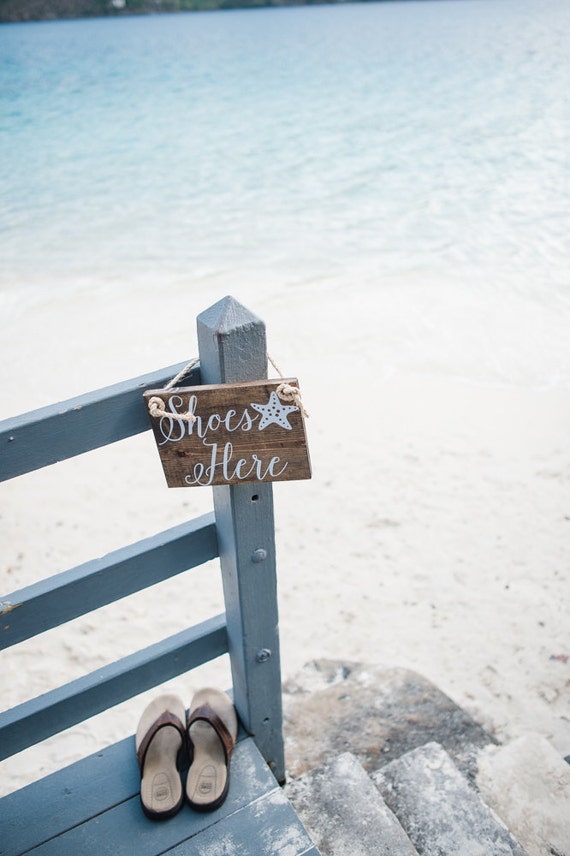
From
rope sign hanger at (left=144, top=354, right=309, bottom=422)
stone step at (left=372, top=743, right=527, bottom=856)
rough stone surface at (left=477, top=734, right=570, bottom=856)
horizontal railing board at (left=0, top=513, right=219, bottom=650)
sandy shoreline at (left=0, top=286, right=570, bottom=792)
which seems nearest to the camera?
rope sign hanger at (left=144, top=354, right=309, bottom=422)

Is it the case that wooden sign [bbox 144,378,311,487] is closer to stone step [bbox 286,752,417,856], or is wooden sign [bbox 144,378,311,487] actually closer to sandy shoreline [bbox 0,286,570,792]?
stone step [bbox 286,752,417,856]

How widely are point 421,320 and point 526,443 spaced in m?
2.89

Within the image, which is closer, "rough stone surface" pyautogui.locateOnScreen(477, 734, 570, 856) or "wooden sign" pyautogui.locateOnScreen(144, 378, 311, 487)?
Answer: "wooden sign" pyautogui.locateOnScreen(144, 378, 311, 487)

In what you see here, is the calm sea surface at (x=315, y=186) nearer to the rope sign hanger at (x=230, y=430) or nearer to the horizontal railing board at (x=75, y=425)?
the rope sign hanger at (x=230, y=430)

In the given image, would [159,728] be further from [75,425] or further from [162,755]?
[75,425]

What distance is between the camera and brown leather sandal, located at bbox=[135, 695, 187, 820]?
1.67 m

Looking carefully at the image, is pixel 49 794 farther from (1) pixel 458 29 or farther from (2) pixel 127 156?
(1) pixel 458 29

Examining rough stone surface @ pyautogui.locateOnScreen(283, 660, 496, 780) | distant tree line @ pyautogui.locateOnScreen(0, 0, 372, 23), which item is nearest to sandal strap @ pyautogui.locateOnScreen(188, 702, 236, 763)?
rough stone surface @ pyautogui.locateOnScreen(283, 660, 496, 780)

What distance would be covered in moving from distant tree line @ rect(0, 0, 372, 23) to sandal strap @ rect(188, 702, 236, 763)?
4157 inches

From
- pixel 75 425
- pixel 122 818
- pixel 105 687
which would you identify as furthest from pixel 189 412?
pixel 122 818

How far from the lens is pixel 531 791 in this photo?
2043 millimetres

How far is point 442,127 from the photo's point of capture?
18.4 meters

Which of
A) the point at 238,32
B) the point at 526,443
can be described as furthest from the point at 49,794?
the point at 238,32

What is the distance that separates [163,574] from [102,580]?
16cm
